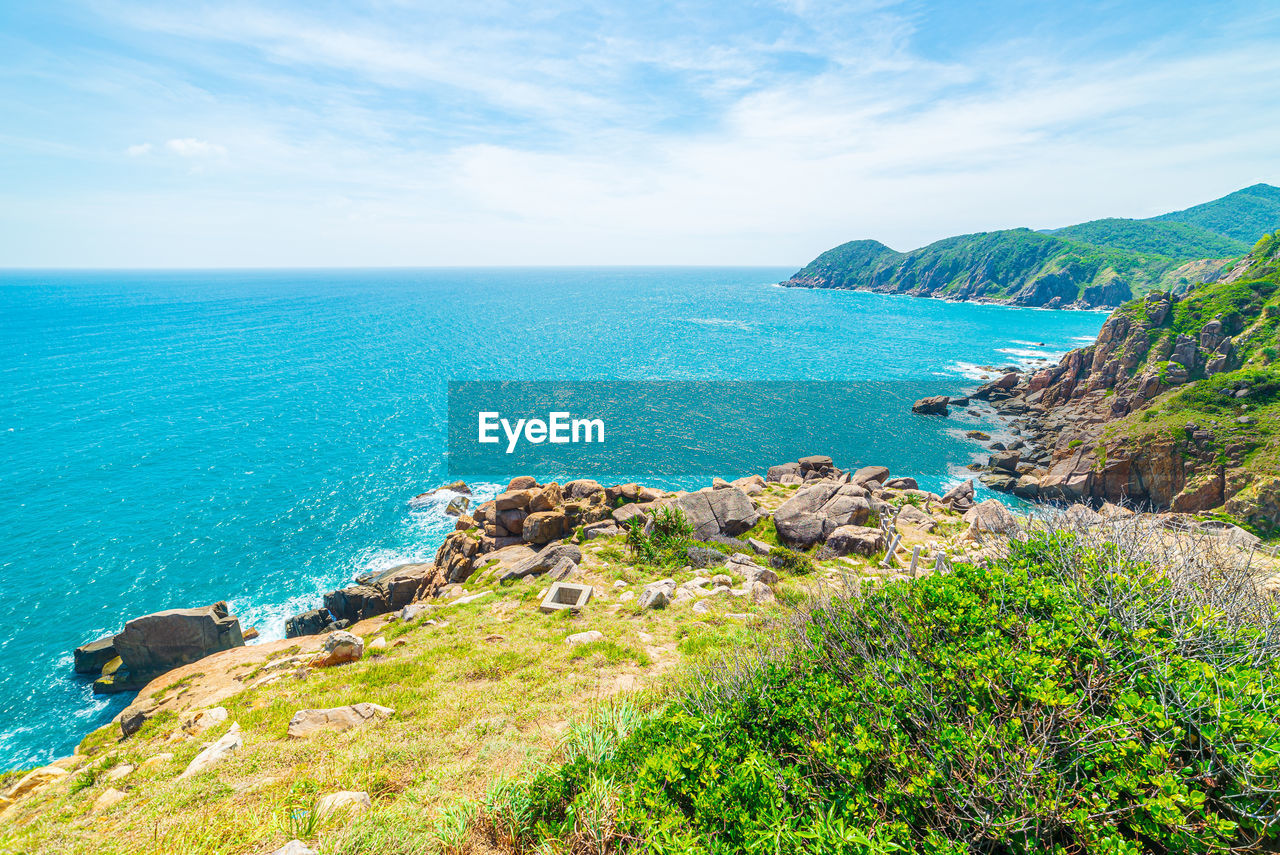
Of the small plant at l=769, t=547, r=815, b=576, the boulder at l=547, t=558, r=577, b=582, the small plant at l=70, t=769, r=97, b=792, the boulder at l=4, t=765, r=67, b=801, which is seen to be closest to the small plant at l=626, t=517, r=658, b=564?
the boulder at l=547, t=558, r=577, b=582

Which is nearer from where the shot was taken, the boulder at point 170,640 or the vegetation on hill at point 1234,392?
the boulder at point 170,640

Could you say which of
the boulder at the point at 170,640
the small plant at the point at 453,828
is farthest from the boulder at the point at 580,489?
the small plant at the point at 453,828

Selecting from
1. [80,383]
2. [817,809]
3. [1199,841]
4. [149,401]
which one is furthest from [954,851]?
[80,383]

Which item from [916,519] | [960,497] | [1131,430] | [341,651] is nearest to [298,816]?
[341,651]

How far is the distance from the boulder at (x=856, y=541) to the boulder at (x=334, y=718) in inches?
867

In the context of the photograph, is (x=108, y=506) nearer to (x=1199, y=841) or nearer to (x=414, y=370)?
(x=414, y=370)

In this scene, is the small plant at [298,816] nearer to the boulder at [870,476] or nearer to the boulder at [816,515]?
the boulder at [816,515]

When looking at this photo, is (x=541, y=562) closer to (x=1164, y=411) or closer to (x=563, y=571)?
(x=563, y=571)

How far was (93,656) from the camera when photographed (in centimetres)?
2617

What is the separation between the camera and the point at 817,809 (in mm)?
6230

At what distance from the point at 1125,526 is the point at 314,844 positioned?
18182 millimetres

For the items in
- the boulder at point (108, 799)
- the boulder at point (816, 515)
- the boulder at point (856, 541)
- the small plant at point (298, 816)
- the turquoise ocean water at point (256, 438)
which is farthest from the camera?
the turquoise ocean water at point (256, 438)

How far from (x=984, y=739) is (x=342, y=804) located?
33.0ft

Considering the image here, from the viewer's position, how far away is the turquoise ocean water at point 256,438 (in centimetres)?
3131
